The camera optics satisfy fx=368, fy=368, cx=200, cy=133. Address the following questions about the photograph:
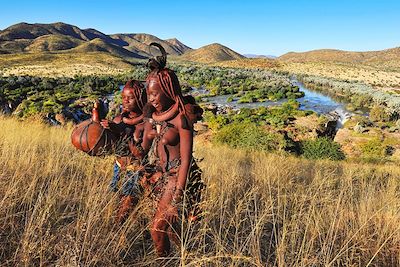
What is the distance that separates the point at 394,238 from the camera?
3221mm

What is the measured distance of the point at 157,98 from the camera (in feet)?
8.59

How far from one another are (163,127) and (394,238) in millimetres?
2266

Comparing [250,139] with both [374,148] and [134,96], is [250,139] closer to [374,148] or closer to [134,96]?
[374,148]

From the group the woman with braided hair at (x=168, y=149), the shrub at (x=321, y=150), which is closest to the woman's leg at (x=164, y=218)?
the woman with braided hair at (x=168, y=149)

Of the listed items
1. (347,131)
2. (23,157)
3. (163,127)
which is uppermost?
(163,127)

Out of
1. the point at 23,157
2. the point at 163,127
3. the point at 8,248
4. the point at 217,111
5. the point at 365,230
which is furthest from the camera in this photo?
the point at 217,111

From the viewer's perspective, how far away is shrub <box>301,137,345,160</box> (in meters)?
13.6

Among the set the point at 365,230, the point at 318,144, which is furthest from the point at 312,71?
the point at 365,230

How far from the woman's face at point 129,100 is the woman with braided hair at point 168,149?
562 mm

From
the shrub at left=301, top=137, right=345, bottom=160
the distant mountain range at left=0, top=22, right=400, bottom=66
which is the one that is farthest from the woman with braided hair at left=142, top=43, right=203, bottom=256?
the distant mountain range at left=0, top=22, right=400, bottom=66

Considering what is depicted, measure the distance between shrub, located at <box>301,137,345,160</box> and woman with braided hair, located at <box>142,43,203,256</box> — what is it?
37.4ft

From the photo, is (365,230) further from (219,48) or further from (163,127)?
(219,48)

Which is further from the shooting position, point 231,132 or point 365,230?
point 231,132

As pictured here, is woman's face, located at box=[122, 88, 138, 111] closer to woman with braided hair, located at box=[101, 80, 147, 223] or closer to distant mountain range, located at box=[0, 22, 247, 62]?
woman with braided hair, located at box=[101, 80, 147, 223]
